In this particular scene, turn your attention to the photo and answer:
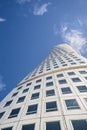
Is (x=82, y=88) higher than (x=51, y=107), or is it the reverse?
(x=82, y=88)

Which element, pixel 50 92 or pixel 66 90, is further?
pixel 50 92

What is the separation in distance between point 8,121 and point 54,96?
18.2 feet

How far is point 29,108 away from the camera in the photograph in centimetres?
1794

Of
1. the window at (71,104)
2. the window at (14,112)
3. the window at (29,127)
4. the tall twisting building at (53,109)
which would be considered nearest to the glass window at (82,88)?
the tall twisting building at (53,109)

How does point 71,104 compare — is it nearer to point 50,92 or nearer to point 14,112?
point 50,92

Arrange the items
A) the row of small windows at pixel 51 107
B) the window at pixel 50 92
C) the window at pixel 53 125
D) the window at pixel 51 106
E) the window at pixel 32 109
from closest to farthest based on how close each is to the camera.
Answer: the window at pixel 53 125 → the row of small windows at pixel 51 107 → the window at pixel 51 106 → the window at pixel 32 109 → the window at pixel 50 92

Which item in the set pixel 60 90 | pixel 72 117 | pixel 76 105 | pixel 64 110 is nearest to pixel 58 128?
pixel 72 117

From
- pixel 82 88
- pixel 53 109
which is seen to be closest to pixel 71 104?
pixel 53 109

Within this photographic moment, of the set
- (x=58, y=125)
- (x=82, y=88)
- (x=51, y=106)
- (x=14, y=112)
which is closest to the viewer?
(x=58, y=125)

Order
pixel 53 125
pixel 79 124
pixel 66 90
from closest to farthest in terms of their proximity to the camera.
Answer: pixel 79 124, pixel 53 125, pixel 66 90

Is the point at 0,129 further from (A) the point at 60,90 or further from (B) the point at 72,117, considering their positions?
(A) the point at 60,90

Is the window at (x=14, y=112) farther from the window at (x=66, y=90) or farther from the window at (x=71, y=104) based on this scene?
the window at (x=66, y=90)

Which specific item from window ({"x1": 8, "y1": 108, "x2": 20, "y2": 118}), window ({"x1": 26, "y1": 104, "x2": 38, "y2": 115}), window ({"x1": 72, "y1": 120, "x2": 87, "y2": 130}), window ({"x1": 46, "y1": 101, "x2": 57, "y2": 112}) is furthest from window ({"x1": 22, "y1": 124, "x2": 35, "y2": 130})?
window ({"x1": 72, "y1": 120, "x2": 87, "y2": 130})

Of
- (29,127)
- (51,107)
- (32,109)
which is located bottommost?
(29,127)
